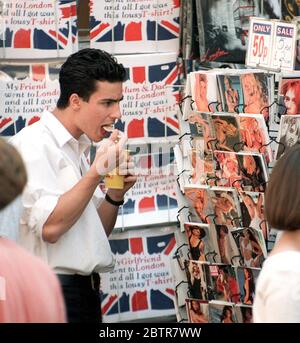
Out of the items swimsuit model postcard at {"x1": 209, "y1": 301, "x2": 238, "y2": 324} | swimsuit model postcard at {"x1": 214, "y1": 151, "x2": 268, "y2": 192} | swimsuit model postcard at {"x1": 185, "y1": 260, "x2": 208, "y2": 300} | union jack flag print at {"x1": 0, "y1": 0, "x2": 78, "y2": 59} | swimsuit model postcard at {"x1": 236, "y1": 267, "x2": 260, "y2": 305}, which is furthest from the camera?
union jack flag print at {"x1": 0, "y1": 0, "x2": 78, "y2": 59}

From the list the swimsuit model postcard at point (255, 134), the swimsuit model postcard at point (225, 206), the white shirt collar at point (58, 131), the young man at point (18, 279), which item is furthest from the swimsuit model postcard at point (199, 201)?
the young man at point (18, 279)

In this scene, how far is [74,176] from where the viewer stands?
437 centimetres

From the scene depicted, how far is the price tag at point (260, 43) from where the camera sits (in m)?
4.51

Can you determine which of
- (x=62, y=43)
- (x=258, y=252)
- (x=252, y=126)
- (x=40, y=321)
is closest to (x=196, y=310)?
(x=258, y=252)

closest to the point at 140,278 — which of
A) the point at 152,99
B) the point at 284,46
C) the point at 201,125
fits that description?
the point at 152,99

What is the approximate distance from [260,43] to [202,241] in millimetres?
910

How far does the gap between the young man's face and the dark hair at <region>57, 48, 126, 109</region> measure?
0.03m

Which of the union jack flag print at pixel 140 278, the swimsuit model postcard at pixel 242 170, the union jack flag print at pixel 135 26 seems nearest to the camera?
the swimsuit model postcard at pixel 242 170

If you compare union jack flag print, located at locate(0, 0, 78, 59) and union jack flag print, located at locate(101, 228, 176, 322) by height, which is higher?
union jack flag print, located at locate(0, 0, 78, 59)

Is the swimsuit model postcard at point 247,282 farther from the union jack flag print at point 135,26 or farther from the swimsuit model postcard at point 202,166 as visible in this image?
the union jack flag print at point 135,26

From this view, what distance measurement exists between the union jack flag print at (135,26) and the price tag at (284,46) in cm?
124

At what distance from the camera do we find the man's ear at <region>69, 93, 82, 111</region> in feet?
14.5

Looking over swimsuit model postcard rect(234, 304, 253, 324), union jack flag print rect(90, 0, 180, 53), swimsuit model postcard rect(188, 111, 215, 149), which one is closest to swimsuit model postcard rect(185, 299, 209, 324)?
swimsuit model postcard rect(234, 304, 253, 324)

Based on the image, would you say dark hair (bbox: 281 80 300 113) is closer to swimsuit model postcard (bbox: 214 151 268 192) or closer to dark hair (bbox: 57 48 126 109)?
swimsuit model postcard (bbox: 214 151 268 192)
